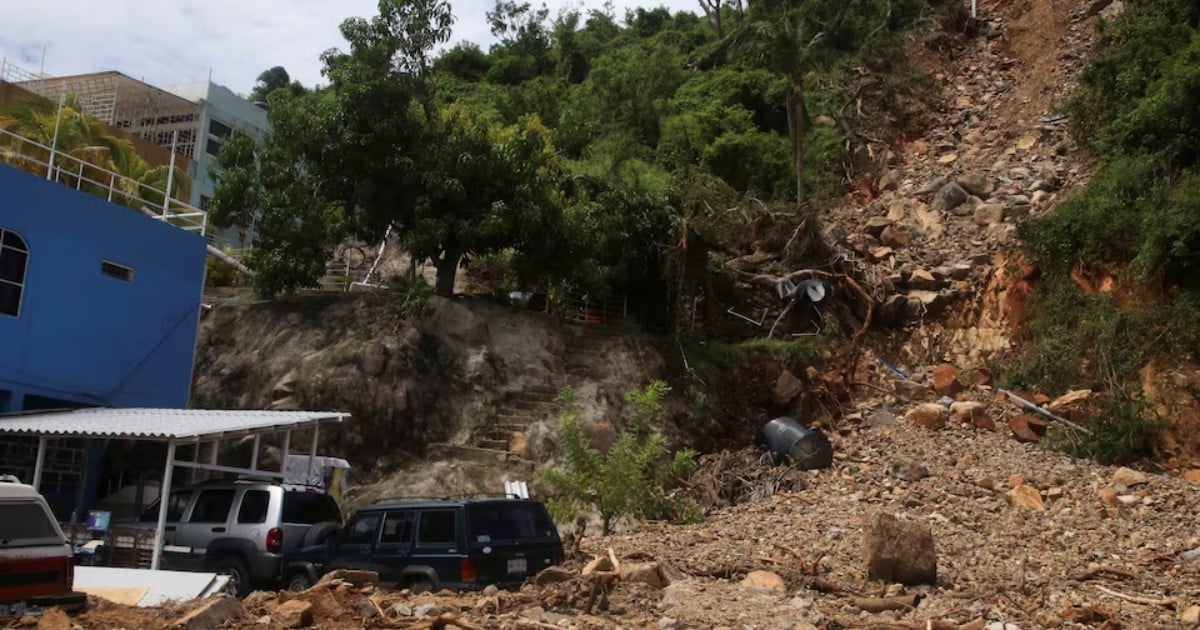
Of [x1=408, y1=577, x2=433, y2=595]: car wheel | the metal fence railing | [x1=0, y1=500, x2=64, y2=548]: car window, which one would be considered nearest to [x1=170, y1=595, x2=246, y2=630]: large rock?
[x1=0, y1=500, x2=64, y2=548]: car window

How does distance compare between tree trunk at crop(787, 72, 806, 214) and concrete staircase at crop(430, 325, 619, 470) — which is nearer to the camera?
concrete staircase at crop(430, 325, 619, 470)

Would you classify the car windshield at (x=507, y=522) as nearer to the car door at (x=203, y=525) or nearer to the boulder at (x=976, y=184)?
the car door at (x=203, y=525)

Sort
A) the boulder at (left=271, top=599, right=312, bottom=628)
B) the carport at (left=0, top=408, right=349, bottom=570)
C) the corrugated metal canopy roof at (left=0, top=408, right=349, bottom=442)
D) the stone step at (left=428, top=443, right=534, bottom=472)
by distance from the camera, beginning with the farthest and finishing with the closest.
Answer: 1. the stone step at (left=428, top=443, right=534, bottom=472)
2. the corrugated metal canopy roof at (left=0, top=408, right=349, bottom=442)
3. the carport at (left=0, top=408, right=349, bottom=570)
4. the boulder at (left=271, top=599, right=312, bottom=628)

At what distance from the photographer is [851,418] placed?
814 inches

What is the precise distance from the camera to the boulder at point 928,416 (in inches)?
762

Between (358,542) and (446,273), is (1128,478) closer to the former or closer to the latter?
(358,542)

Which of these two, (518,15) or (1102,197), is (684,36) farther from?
(1102,197)

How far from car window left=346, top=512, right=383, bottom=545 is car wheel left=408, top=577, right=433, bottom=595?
2.94ft

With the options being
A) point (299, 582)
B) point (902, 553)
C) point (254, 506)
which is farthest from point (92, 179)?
point (902, 553)

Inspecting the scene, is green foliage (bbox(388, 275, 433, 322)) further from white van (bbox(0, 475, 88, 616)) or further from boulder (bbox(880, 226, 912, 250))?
boulder (bbox(880, 226, 912, 250))

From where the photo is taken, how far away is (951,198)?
2666 centimetres

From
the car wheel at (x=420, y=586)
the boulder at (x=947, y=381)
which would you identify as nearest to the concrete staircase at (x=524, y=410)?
the boulder at (x=947, y=381)

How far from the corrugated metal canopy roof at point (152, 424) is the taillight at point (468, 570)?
4.20 m

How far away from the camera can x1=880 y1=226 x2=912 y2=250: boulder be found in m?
25.6
